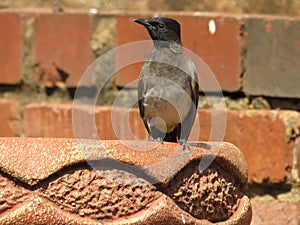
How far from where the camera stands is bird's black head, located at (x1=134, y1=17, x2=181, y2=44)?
A: 196 centimetres

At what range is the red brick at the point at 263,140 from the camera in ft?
6.31

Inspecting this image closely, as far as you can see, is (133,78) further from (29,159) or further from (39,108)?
(29,159)

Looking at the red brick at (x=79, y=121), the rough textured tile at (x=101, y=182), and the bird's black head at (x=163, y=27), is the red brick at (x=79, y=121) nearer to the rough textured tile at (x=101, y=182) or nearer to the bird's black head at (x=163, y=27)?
the bird's black head at (x=163, y=27)

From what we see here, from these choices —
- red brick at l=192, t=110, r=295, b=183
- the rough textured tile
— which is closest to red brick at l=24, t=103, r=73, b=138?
red brick at l=192, t=110, r=295, b=183

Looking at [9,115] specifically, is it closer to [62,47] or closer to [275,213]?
[62,47]

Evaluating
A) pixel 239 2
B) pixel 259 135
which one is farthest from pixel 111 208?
pixel 239 2

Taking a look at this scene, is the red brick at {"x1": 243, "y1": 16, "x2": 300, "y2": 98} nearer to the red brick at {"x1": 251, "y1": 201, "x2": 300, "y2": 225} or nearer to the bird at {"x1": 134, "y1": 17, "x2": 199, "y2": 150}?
the bird at {"x1": 134, "y1": 17, "x2": 199, "y2": 150}

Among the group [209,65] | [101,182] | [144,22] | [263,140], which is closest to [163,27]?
[144,22]

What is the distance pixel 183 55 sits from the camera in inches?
82.8

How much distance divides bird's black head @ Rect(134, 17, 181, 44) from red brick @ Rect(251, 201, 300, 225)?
17.8 inches

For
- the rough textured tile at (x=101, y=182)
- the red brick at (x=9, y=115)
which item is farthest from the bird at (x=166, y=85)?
the rough textured tile at (x=101, y=182)

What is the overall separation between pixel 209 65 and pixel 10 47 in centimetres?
52

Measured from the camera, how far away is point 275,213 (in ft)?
6.10

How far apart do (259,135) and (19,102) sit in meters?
0.62
